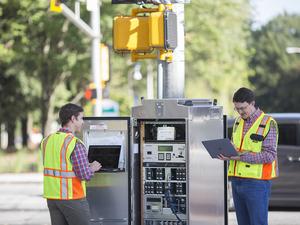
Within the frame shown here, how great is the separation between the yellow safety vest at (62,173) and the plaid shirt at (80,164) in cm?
4

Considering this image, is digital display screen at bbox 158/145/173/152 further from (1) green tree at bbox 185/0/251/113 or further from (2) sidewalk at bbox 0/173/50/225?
(1) green tree at bbox 185/0/251/113

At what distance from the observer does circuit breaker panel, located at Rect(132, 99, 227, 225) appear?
870 centimetres

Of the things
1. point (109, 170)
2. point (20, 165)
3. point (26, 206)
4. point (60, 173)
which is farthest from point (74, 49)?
point (60, 173)

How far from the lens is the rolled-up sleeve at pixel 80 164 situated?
7926 millimetres

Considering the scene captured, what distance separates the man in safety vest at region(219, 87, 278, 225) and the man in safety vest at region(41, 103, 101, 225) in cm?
148

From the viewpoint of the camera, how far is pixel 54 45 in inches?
1492

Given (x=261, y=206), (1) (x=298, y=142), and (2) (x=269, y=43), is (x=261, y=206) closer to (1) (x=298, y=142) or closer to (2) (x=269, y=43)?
(1) (x=298, y=142)

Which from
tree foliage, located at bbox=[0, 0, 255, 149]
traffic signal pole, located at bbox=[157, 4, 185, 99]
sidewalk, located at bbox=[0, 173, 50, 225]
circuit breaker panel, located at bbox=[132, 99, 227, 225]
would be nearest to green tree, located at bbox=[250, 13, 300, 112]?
tree foliage, located at bbox=[0, 0, 255, 149]

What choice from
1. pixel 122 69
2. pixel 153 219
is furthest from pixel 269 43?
pixel 153 219

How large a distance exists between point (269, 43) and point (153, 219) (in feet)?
277

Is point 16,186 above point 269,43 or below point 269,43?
below

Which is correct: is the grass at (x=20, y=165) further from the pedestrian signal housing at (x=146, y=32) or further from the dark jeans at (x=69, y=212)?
the dark jeans at (x=69, y=212)

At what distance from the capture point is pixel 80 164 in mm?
7934

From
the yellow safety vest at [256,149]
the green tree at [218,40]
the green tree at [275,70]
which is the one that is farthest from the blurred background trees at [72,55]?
the green tree at [275,70]
